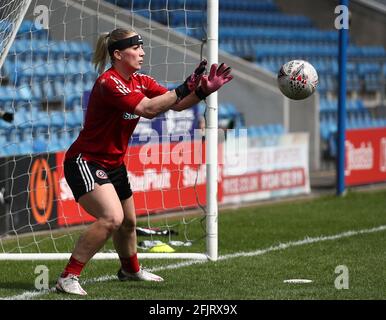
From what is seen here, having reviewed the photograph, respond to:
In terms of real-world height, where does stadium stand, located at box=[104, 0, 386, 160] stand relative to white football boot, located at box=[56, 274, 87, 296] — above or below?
above

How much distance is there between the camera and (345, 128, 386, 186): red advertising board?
16.9m

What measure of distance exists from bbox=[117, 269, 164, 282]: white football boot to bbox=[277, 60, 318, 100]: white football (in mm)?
1825

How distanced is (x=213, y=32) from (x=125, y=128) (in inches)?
Answer: 71.2

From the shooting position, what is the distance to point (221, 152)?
569 inches

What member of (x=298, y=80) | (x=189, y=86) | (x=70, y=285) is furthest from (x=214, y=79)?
(x=70, y=285)

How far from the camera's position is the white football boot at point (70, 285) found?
7.73 metres

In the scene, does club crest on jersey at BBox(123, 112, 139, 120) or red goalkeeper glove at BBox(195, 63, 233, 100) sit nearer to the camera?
red goalkeeper glove at BBox(195, 63, 233, 100)

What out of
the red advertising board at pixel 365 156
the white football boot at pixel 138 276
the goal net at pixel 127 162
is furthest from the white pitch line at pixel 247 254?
the red advertising board at pixel 365 156

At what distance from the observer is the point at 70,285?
25.4 feet

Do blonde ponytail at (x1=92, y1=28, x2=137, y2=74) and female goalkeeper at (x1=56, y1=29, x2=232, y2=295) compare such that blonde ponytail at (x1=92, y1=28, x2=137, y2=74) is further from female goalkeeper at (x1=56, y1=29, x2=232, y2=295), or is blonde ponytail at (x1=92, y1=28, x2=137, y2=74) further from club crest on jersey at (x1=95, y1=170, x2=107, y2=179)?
club crest on jersey at (x1=95, y1=170, x2=107, y2=179)

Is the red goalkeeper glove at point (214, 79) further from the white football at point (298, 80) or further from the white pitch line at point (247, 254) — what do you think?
the white pitch line at point (247, 254)

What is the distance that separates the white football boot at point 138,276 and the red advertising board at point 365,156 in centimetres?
874

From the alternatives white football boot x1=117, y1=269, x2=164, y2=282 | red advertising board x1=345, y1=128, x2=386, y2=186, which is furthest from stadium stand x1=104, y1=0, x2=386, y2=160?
white football boot x1=117, y1=269, x2=164, y2=282
